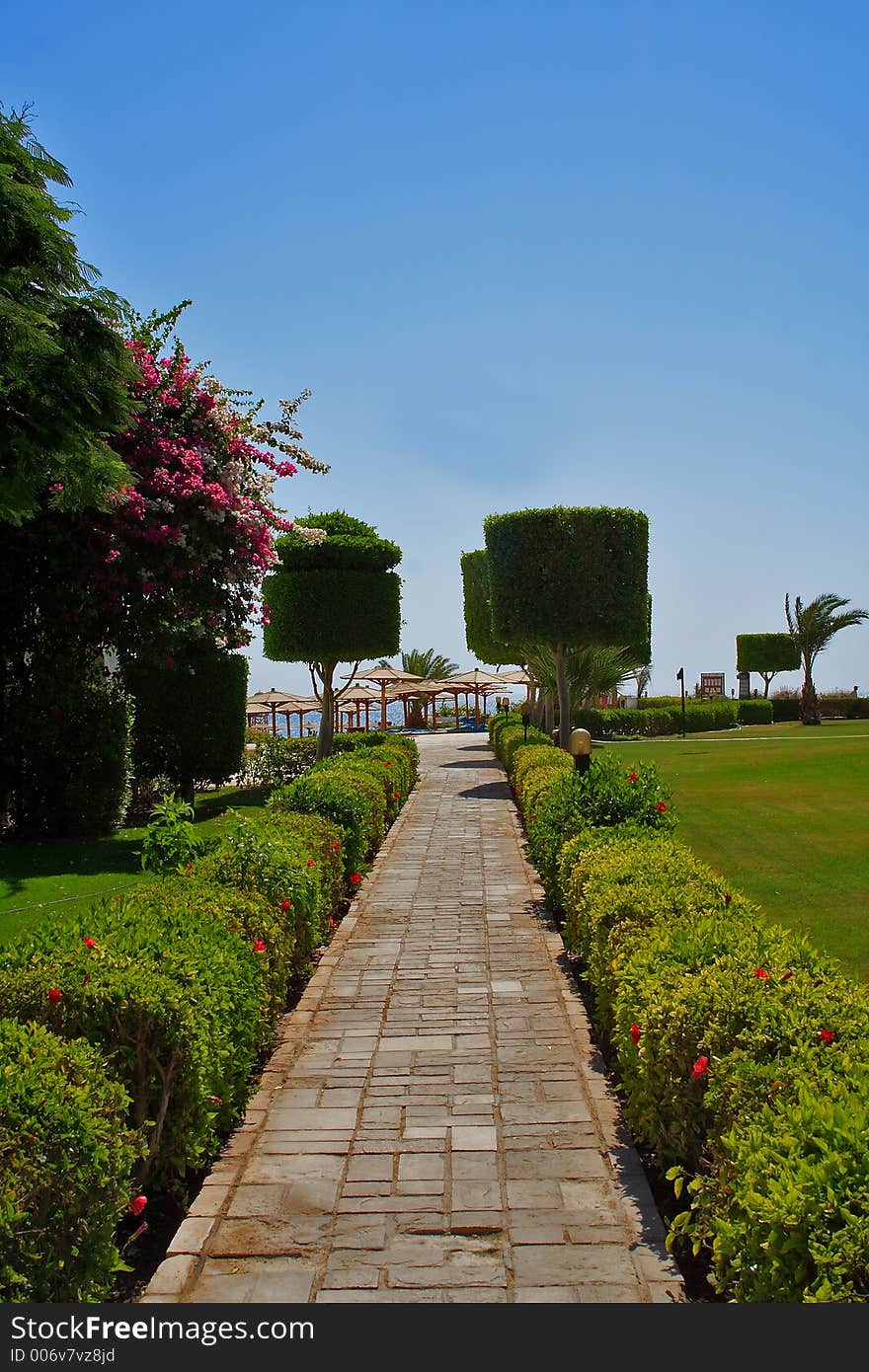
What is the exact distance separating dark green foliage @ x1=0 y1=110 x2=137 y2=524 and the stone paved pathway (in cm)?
385

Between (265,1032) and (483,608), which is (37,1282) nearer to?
(265,1032)

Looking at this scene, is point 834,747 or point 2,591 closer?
point 2,591

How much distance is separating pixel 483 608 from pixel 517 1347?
29.7m

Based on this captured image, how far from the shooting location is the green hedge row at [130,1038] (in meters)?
2.80

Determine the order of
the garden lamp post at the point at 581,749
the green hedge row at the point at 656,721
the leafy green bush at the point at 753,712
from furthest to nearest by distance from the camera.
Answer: the leafy green bush at the point at 753,712 < the green hedge row at the point at 656,721 < the garden lamp post at the point at 581,749

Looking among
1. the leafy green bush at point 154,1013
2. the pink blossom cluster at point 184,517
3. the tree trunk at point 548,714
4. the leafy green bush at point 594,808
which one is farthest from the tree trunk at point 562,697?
the leafy green bush at point 154,1013

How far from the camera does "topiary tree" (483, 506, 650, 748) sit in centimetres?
2189

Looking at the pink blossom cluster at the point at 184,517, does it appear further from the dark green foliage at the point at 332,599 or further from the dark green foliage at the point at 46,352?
the dark green foliage at the point at 332,599

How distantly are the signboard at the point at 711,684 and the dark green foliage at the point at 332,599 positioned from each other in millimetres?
37985

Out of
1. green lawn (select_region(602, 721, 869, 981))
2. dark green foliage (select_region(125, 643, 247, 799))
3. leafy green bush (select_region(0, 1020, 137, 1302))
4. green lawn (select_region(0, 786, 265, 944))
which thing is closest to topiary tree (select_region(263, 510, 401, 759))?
dark green foliage (select_region(125, 643, 247, 799))

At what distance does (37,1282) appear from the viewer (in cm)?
270

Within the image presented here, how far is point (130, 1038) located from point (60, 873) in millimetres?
6688

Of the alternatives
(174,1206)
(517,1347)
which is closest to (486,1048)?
(174,1206)

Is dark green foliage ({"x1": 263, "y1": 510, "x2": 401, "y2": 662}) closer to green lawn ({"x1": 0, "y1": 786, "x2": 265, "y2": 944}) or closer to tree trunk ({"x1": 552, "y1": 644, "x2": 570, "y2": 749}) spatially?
tree trunk ({"x1": 552, "y1": 644, "x2": 570, "y2": 749})
